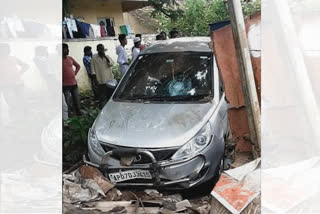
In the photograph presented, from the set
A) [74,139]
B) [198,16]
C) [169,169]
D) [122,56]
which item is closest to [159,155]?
[169,169]

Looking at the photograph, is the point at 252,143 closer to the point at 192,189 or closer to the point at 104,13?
the point at 192,189

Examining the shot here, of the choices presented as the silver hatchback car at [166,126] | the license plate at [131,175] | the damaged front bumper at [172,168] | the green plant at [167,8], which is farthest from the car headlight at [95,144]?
the green plant at [167,8]

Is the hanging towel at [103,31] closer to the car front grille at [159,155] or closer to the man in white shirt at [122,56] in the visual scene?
the man in white shirt at [122,56]

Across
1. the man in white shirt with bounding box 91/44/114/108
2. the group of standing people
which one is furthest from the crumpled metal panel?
the man in white shirt with bounding box 91/44/114/108

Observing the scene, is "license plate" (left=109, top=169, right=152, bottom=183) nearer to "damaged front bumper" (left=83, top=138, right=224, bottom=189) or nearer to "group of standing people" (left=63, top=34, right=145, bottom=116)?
"damaged front bumper" (left=83, top=138, right=224, bottom=189)

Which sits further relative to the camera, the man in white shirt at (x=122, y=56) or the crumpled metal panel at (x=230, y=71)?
the man in white shirt at (x=122, y=56)

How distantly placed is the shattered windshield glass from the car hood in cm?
21

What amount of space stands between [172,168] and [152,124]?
0.56m

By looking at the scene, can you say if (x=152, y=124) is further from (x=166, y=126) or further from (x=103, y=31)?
(x=103, y=31)

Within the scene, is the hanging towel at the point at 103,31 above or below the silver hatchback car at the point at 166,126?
above

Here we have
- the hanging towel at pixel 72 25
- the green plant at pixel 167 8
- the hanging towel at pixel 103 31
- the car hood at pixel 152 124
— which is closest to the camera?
the car hood at pixel 152 124

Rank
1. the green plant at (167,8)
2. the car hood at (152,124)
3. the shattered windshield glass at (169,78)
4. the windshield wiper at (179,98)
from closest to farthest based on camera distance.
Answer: the car hood at (152,124) < the windshield wiper at (179,98) < the shattered windshield glass at (169,78) < the green plant at (167,8)

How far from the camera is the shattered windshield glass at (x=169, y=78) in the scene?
4.62m

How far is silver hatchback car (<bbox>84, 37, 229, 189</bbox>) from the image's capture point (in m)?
3.88
